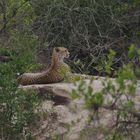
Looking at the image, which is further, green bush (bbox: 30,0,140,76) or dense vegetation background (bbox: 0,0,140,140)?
green bush (bbox: 30,0,140,76)

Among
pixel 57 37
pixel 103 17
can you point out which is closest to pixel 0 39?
pixel 57 37

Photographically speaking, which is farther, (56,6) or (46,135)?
(56,6)

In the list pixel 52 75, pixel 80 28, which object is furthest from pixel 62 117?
pixel 80 28

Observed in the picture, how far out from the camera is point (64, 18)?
38.2 ft

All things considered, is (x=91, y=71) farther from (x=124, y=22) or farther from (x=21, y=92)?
(x=21, y=92)

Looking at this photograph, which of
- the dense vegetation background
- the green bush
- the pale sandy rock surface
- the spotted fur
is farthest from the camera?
the green bush

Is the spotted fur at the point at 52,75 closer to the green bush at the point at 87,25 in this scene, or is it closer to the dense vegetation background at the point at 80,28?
the dense vegetation background at the point at 80,28

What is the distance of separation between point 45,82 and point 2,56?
2283mm

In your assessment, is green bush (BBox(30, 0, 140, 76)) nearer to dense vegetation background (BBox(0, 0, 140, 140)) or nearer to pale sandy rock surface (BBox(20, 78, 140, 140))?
dense vegetation background (BBox(0, 0, 140, 140))

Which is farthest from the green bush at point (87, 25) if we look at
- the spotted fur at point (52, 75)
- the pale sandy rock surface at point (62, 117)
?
the pale sandy rock surface at point (62, 117)

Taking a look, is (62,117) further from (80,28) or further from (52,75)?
(80,28)

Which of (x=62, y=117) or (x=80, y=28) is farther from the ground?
(x=80, y=28)

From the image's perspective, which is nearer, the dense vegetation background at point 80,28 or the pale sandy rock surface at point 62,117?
the pale sandy rock surface at point 62,117

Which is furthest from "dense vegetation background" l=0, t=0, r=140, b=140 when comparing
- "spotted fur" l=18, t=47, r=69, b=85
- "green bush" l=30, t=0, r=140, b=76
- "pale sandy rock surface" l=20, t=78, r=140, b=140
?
"pale sandy rock surface" l=20, t=78, r=140, b=140
